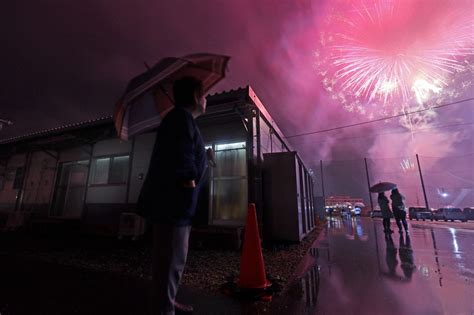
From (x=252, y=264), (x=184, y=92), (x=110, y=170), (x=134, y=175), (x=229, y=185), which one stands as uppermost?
(x=110, y=170)

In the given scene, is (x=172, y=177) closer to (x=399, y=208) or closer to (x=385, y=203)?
(x=399, y=208)

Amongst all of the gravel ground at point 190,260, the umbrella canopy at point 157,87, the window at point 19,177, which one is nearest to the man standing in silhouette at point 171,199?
the umbrella canopy at point 157,87

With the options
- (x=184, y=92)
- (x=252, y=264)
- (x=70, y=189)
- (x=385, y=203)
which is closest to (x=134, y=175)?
(x=70, y=189)

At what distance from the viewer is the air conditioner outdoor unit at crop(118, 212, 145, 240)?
668 cm

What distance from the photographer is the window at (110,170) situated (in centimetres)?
851

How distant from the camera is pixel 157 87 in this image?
1956 millimetres

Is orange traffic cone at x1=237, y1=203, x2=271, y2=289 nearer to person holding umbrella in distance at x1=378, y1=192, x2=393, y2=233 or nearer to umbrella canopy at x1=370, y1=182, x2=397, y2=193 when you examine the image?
person holding umbrella in distance at x1=378, y1=192, x2=393, y2=233

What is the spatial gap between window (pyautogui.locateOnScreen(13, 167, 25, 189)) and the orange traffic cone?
15737 millimetres

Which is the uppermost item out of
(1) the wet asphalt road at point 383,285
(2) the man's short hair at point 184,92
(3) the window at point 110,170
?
(3) the window at point 110,170

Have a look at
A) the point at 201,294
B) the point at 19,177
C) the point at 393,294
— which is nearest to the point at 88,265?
the point at 201,294

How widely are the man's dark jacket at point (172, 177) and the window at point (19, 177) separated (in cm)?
1599

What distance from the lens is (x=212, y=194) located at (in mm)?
6941

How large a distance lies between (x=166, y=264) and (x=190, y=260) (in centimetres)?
340

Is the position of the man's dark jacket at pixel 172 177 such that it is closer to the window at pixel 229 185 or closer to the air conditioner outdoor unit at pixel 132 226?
the window at pixel 229 185
